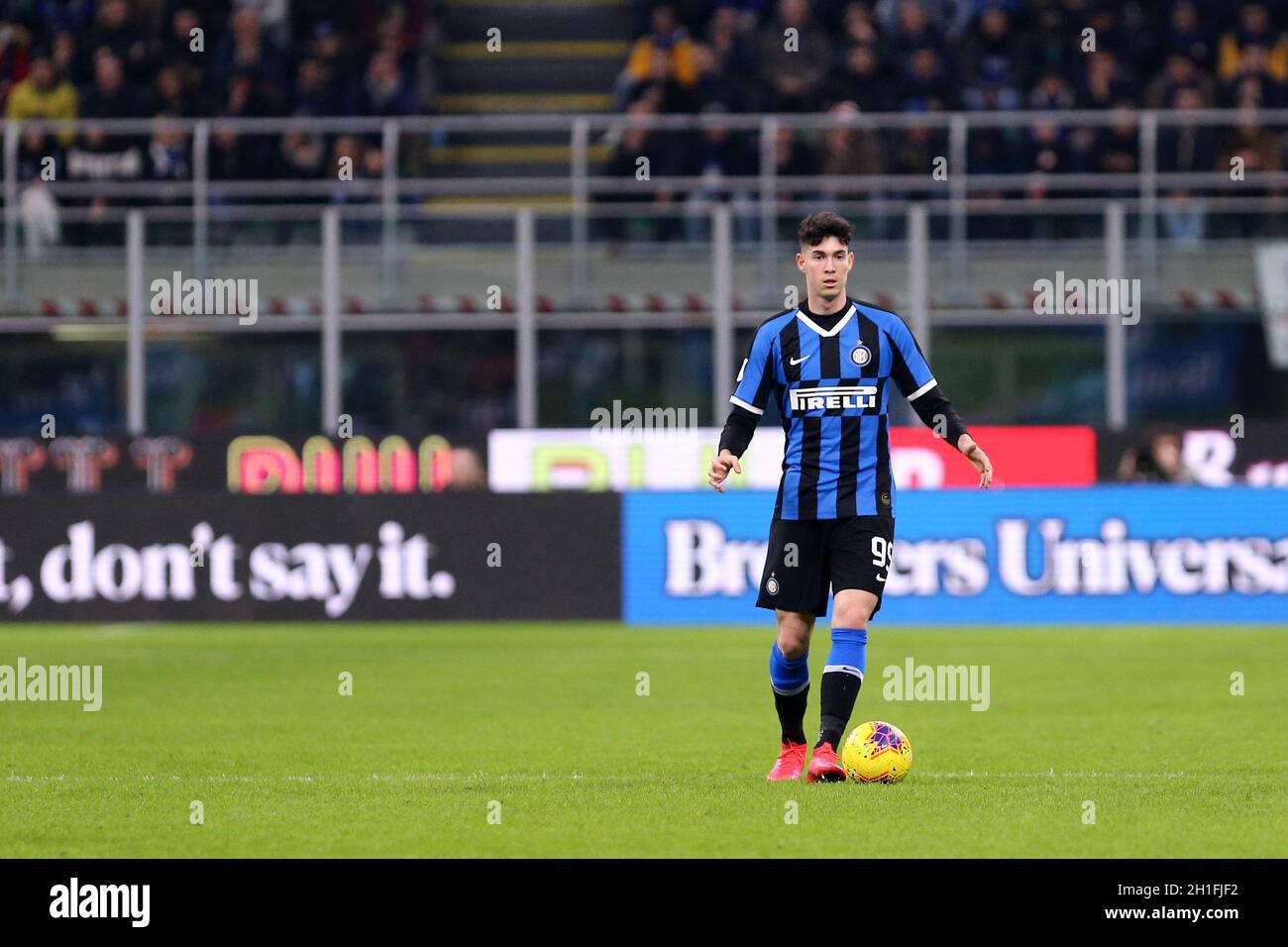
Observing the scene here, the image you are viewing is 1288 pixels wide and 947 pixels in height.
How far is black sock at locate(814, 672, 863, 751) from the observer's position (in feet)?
28.1

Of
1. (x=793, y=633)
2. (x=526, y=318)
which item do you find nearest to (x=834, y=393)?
(x=793, y=633)

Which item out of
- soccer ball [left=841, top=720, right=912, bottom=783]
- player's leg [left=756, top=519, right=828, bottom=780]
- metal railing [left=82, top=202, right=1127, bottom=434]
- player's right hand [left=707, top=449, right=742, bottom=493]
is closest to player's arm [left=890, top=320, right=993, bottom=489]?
player's leg [left=756, top=519, right=828, bottom=780]

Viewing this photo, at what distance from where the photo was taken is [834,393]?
28.3 feet

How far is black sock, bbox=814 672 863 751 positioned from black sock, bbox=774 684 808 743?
6.6 inches

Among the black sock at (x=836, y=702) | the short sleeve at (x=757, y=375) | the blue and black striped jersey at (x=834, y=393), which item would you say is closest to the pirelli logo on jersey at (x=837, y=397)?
the blue and black striped jersey at (x=834, y=393)

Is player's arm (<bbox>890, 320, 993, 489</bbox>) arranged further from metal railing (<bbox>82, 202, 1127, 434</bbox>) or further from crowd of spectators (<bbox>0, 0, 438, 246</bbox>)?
crowd of spectators (<bbox>0, 0, 438, 246</bbox>)

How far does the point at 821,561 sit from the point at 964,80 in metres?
15.2

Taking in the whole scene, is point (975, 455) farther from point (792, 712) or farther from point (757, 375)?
point (792, 712)

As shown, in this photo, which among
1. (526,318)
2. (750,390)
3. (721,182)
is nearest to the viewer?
(750,390)

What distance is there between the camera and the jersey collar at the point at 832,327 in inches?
339

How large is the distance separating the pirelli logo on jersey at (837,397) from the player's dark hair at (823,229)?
0.58m

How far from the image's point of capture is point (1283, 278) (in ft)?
66.4
